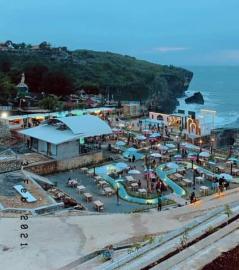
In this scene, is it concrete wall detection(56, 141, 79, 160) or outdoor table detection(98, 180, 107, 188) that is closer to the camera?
outdoor table detection(98, 180, 107, 188)

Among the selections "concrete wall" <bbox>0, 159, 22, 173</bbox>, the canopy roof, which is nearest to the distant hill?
the canopy roof

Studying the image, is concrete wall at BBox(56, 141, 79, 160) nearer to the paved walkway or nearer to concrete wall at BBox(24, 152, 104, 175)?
concrete wall at BBox(24, 152, 104, 175)

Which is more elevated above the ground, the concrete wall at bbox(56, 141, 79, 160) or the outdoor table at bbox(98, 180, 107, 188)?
the concrete wall at bbox(56, 141, 79, 160)

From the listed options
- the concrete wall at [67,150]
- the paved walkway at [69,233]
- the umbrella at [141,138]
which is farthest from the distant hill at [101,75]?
the paved walkway at [69,233]

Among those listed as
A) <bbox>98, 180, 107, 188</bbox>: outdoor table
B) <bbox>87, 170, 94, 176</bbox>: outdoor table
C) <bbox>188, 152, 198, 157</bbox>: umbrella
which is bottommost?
<bbox>98, 180, 107, 188</bbox>: outdoor table

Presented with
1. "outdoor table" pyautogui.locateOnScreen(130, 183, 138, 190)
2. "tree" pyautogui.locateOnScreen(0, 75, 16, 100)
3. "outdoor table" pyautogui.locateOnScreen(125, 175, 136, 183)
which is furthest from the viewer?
"tree" pyautogui.locateOnScreen(0, 75, 16, 100)

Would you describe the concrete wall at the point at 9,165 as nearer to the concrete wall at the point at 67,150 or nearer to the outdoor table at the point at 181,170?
the concrete wall at the point at 67,150
